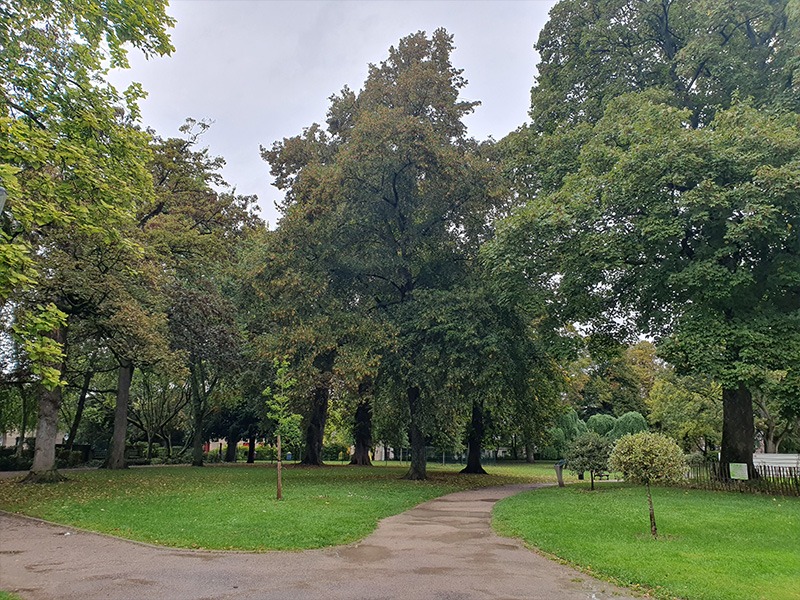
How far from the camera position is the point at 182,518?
11.6 meters

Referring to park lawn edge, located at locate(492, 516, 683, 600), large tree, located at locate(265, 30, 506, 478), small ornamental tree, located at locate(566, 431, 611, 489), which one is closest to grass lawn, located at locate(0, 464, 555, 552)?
park lawn edge, located at locate(492, 516, 683, 600)

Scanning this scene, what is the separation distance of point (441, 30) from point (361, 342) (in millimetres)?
14869

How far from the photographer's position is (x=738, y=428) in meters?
19.0

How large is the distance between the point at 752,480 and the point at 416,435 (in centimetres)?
1169

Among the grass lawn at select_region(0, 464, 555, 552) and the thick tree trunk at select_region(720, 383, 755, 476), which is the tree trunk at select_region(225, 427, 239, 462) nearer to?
the grass lawn at select_region(0, 464, 555, 552)

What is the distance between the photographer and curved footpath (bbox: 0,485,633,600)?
6.60m

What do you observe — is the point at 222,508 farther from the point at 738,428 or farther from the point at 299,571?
the point at 738,428

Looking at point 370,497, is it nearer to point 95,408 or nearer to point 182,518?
point 182,518

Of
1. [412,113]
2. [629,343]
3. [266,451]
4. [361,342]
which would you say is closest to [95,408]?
[266,451]

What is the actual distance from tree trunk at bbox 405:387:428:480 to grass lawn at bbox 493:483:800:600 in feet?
19.3

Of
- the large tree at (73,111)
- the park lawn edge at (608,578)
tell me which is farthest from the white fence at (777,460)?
the large tree at (73,111)

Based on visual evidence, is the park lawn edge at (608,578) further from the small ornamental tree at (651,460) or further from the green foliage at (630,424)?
the green foliage at (630,424)

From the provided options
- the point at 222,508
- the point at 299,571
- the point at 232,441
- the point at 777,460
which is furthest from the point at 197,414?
the point at 777,460

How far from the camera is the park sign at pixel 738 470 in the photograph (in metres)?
Answer: 17.3
